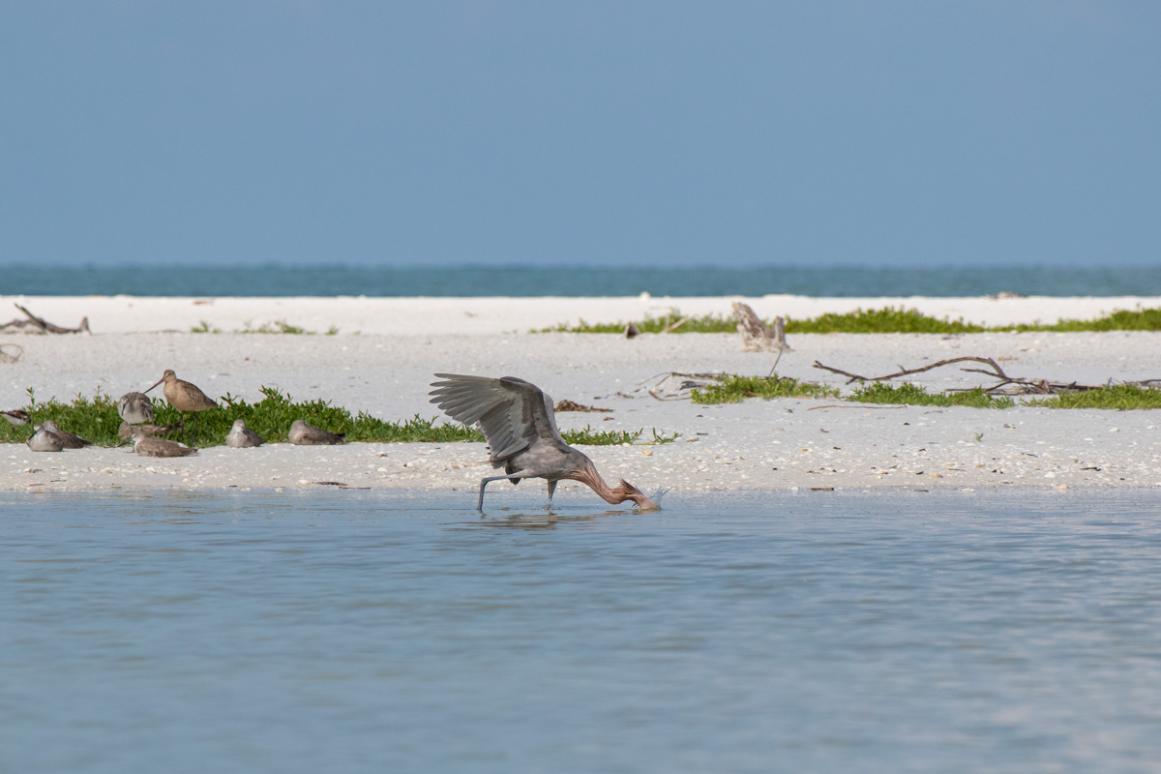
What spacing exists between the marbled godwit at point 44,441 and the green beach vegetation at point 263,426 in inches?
20.1

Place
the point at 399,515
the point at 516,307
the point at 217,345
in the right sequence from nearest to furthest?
the point at 399,515 → the point at 217,345 → the point at 516,307

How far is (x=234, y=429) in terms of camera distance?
55.0 feet

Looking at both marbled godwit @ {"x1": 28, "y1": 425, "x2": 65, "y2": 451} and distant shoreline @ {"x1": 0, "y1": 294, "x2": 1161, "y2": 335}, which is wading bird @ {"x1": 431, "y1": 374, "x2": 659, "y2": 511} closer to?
marbled godwit @ {"x1": 28, "y1": 425, "x2": 65, "y2": 451}

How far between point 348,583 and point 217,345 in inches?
→ 635

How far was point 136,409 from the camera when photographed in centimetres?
1659

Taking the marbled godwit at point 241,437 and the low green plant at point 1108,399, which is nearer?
the marbled godwit at point 241,437

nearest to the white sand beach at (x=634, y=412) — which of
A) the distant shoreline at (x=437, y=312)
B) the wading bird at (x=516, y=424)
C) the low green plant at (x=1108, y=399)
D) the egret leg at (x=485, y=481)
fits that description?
the distant shoreline at (x=437, y=312)

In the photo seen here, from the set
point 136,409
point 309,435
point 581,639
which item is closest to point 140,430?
point 136,409

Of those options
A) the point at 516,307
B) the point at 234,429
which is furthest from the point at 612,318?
the point at 234,429

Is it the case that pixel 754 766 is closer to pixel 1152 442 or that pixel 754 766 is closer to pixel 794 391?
pixel 1152 442

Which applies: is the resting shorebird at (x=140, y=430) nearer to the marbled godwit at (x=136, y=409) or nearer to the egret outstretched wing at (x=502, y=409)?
the marbled godwit at (x=136, y=409)

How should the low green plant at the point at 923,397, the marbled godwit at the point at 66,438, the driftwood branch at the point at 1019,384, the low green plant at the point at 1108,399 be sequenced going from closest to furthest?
the marbled godwit at the point at 66,438, the low green plant at the point at 1108,399, the low green plant at the point at 923,397, the driftwood branch at the point at 1019,384

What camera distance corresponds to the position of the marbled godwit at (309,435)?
663 inches

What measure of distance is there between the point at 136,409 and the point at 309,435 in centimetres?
159
